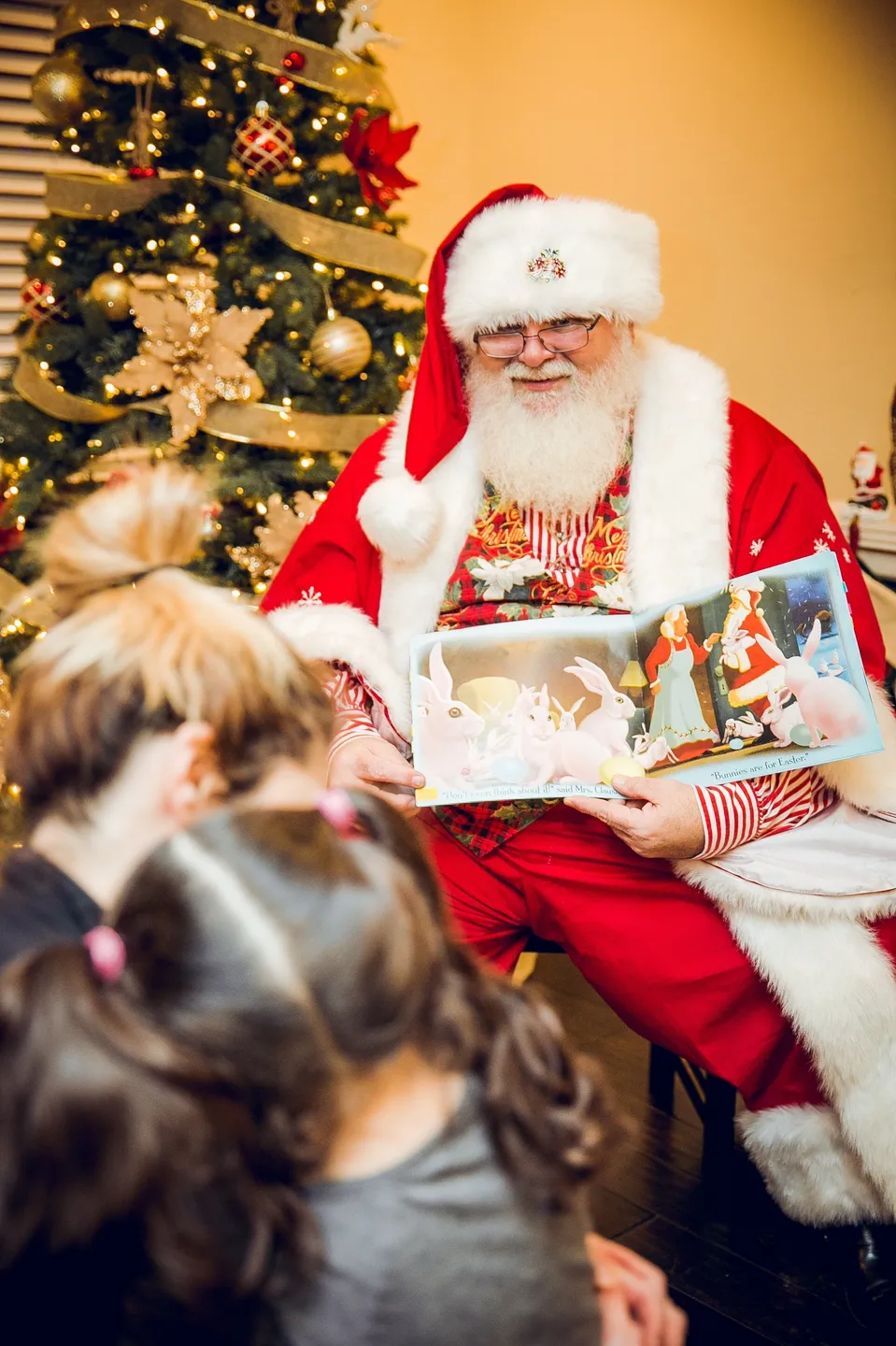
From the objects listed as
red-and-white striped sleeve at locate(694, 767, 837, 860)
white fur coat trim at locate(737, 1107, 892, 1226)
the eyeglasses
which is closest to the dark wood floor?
white fur coat trim at locate(737, 1107, 892, 1226)

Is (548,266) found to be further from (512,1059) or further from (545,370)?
(512,1059)

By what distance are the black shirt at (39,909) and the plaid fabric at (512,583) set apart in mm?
947

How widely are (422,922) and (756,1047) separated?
1054mm

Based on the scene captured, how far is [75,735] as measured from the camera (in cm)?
89

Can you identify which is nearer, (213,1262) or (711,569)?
(213,1262)

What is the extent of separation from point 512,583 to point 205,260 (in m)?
1.53

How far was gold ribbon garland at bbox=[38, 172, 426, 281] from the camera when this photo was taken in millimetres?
2662

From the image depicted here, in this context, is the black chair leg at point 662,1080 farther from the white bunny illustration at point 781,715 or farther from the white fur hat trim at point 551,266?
the white fur hat trim at point 551,266

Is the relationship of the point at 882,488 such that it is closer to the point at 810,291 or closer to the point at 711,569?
the point at 810,291

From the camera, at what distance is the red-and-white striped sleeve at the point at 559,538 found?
1836mm

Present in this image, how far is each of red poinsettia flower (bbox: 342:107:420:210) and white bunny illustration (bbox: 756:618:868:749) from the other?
1962 mm

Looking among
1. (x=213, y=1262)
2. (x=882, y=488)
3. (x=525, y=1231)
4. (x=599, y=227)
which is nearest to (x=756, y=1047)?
(x=525, y=1231)

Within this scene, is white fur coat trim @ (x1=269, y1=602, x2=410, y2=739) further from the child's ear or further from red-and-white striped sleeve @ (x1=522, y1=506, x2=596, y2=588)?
the child's ear

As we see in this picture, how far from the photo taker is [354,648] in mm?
1858
